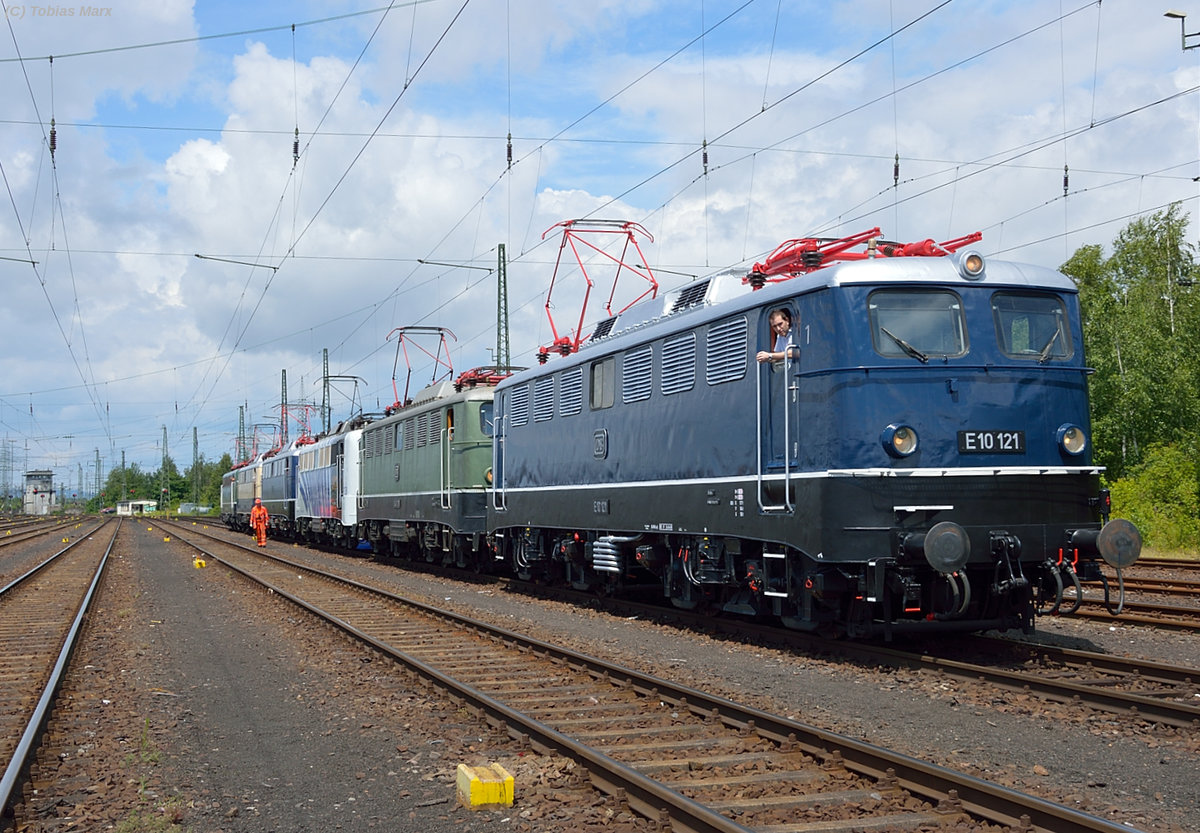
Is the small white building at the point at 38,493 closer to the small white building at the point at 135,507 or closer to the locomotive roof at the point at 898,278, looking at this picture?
the small white building at the point at 135,507

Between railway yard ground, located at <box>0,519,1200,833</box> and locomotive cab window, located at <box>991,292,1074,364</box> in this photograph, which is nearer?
railway yard ground, located at <box>0,519,1200,833</box>

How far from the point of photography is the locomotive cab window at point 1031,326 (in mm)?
9953

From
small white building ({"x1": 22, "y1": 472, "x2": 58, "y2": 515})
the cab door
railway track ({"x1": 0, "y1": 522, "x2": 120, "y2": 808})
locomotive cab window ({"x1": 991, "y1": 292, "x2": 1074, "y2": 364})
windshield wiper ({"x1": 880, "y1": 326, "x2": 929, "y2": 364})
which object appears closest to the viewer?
railway track ({"x1": 0, "y1": 522, "x2": 120, "y2": 808})

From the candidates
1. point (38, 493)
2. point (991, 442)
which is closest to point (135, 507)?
point (38, 493)

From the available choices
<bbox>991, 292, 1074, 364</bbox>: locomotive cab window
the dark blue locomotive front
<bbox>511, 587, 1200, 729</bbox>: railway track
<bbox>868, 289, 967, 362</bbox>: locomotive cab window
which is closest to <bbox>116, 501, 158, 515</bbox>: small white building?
the dark blue locomotive front

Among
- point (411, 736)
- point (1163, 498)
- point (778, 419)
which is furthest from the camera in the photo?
point (1163, 498)

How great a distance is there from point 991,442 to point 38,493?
13262cm

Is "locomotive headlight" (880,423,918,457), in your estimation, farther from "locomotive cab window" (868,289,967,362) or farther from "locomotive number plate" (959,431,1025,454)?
"locomotive cab window" (868,289,967,362)

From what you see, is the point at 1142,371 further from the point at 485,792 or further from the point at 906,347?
the point at 485,792

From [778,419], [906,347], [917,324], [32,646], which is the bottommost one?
[32,646]

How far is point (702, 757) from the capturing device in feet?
22.1

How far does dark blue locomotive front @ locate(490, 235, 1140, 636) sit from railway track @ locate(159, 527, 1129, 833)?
2.17 m

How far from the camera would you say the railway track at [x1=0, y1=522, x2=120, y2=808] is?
7.53 m

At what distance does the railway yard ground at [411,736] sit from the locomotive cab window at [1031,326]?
300 cm
